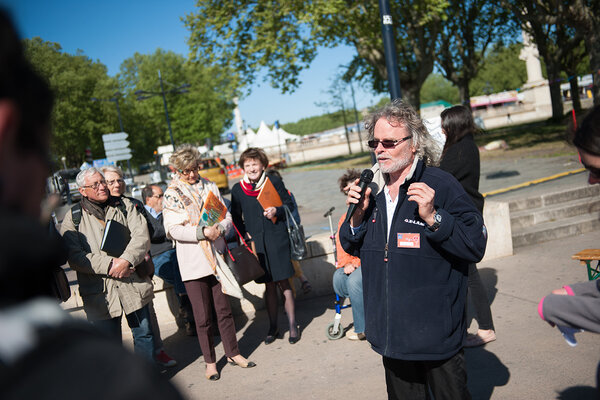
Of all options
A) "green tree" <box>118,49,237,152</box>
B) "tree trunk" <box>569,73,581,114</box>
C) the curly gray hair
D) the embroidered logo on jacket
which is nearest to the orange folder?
the curly gray hair

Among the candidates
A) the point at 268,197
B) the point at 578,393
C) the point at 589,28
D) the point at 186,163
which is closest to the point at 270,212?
the point at 268,197

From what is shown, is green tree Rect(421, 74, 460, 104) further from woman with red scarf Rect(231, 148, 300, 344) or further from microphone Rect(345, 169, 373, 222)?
microphone Rect(345, 169, 373, 222)

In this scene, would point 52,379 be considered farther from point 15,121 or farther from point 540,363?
point 540,363

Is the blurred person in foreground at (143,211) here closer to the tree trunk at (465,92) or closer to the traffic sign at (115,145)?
the traffic sign at (115,145)

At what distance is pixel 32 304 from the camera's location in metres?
0.77

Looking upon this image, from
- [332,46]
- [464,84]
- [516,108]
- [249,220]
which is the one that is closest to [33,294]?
[249,220]

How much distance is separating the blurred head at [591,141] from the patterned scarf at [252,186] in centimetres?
422

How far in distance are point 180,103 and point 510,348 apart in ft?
185

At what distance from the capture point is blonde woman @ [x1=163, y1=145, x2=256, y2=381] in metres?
4.94

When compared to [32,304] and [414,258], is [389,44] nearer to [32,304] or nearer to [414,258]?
[414,258]

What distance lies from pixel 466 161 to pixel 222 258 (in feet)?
8.37

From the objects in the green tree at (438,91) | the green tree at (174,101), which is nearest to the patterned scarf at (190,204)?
the green tree at (174,101)

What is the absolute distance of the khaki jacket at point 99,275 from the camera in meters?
4.60

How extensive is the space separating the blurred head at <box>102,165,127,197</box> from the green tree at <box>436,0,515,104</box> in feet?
78.0
